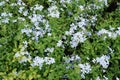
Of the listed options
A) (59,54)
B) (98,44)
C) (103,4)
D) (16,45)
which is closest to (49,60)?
(59,54)

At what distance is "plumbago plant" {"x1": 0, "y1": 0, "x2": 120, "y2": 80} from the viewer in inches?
155

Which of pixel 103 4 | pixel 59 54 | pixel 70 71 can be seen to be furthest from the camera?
pixel 103 4

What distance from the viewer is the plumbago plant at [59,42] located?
394 centimetres

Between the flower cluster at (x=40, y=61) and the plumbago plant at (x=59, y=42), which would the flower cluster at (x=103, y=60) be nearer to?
the plumbago plant at (x=59, y=42)

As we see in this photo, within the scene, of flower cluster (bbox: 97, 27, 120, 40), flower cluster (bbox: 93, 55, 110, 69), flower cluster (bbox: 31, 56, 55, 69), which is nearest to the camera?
flower cluster (bbox: 31, 56, 55, 69)

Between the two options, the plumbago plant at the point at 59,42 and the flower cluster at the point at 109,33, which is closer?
the plumbago plant at the point at 59,42

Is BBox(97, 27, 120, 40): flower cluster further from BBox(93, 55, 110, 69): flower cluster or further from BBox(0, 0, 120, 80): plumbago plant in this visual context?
BBox(93, 55, 110, 69): flower cluster

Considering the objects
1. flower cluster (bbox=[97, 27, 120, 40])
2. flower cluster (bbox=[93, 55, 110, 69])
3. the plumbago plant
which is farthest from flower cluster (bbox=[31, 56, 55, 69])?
flower cluster (bbox=[97, 27, 120, 40])

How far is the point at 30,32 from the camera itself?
434cm

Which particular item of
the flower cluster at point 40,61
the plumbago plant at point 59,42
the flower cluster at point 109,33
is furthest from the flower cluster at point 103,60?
the flower cluster at point 40,61

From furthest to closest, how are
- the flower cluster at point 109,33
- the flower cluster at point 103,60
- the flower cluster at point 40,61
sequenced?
the flower cluster at point 109,33
the flower cluster at point 103,60
the flower cluster at point 40,61

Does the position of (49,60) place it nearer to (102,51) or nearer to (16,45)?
(16,45)

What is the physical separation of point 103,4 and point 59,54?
157 cm

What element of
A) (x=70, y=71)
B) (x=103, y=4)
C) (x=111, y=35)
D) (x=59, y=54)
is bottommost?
(x=70, y=71)
